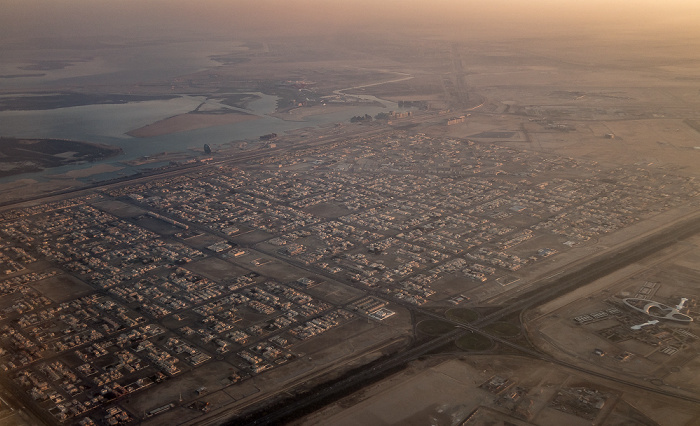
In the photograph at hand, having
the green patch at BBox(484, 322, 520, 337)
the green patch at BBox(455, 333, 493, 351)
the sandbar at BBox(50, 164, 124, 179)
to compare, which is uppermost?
the sandbar at BBox(50, 164, 124, 179)

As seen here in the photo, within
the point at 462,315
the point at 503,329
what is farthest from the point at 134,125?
the point at 503,329

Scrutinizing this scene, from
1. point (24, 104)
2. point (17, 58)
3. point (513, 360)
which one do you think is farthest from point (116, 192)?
point (17, 58)

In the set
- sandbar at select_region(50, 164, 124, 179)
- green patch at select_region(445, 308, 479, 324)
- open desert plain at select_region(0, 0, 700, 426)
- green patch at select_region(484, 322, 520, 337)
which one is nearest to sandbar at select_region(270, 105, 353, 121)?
open desert plain at select_region(0, 0, 700, 426)

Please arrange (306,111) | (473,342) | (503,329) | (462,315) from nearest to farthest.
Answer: (473,342)
(503,329)
(462,315)
(306,111)

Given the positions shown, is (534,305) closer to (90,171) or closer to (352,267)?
(352,267)

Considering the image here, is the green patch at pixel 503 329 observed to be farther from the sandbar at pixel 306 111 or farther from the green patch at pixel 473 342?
the sandbar at pixel 306 111

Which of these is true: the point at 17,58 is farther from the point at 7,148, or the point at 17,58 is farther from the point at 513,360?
the point at 513,360

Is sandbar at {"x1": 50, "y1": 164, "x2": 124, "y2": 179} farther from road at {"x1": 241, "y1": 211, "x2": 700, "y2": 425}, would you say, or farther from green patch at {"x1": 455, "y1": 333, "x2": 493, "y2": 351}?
green patch at {"x1": 455, "y1": 333, "x2": 493, "y2": 351}
